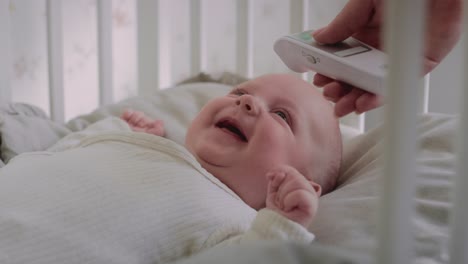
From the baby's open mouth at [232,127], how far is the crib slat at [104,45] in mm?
525

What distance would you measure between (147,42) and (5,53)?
380mm

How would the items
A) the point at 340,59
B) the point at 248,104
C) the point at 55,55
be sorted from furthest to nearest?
the point at 55,55
the point at 248,104
the point at 340,59

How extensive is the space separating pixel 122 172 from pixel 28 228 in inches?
5.0

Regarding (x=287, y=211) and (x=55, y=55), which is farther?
(x=55, y=55)

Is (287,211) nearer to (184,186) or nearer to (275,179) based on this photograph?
(275,179)

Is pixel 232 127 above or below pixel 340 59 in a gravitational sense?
below

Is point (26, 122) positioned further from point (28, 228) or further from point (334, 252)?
point (334, 252)

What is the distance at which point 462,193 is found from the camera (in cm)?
28

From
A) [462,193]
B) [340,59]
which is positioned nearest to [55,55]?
[340,59]

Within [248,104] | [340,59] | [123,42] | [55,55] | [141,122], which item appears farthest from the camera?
[123,42]

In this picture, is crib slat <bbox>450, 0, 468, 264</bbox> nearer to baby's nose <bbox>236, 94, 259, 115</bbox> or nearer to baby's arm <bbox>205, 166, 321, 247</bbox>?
baby's arm <bbox>205, 166, 321, 247</bbox>

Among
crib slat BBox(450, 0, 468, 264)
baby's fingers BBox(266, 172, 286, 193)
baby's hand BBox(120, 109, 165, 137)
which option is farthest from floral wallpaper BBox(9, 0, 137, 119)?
crib slat BBox(450, 0, 468, 264)

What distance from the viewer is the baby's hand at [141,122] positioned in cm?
103

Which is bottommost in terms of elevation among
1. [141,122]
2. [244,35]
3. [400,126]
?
[141,122]
